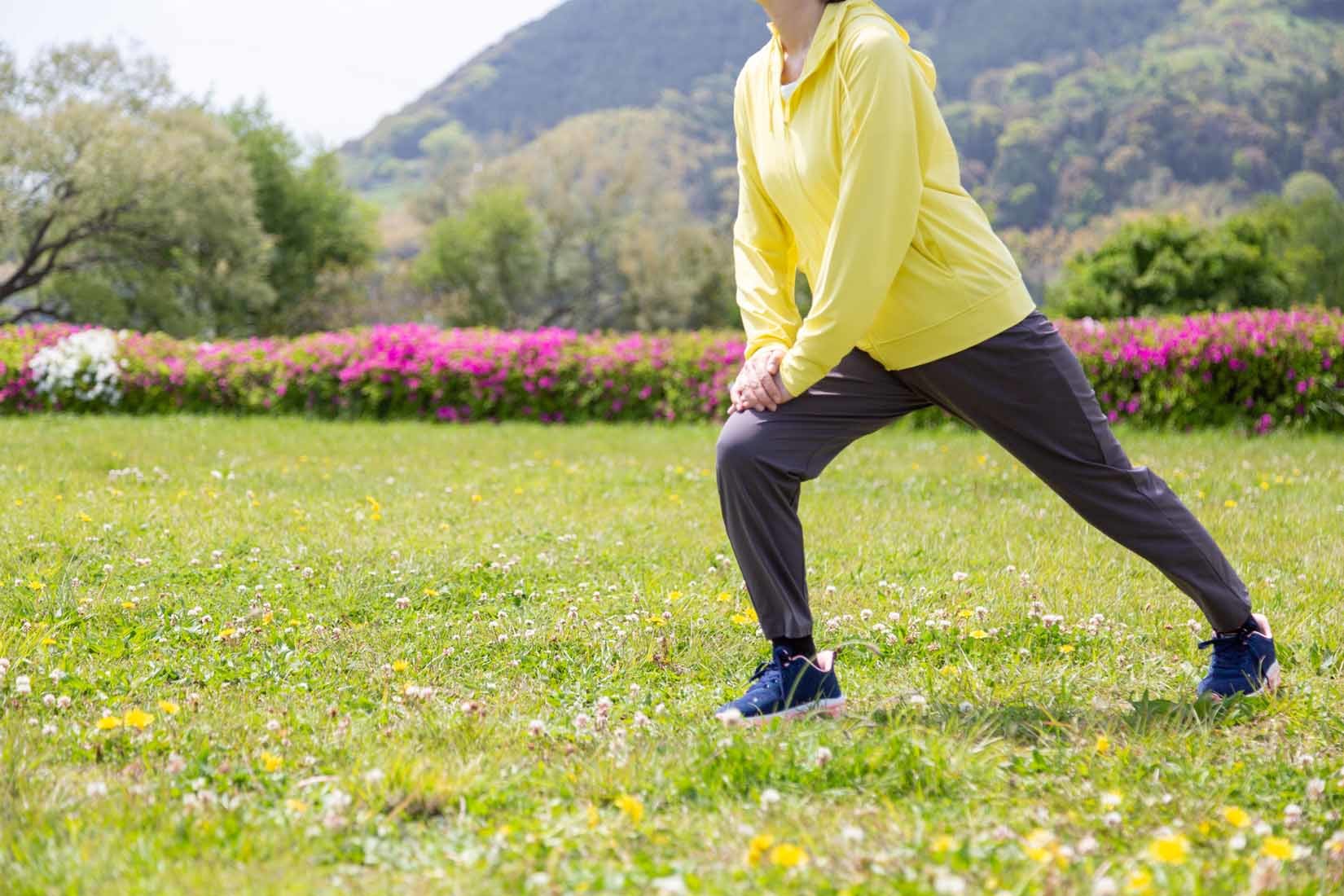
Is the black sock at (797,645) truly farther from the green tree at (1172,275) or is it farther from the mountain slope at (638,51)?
the mountain slope at (638,51)

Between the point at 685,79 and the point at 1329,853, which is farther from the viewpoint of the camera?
the point at 685,79

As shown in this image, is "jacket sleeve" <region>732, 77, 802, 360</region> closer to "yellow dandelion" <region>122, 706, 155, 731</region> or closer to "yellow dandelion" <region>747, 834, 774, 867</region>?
"yellow dandelion" <region>747, 834, 774, 867</region>

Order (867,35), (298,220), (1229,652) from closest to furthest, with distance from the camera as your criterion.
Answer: (867,35) → (1229,652) → (298,220)

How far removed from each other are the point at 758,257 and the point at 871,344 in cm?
45

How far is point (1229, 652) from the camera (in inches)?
117

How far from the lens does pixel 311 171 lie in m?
43.2

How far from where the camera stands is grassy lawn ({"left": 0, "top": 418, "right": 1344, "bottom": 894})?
1.99 meters

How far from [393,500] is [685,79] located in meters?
156

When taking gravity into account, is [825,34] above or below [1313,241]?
above

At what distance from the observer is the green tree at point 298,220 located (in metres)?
40.4

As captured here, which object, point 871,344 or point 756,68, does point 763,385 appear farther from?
point 756,68

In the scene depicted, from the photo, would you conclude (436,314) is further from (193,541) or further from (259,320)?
(193,541)

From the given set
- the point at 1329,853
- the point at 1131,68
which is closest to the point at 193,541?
the point at 1329,853

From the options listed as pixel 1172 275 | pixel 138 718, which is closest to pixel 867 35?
pixel 138 718
